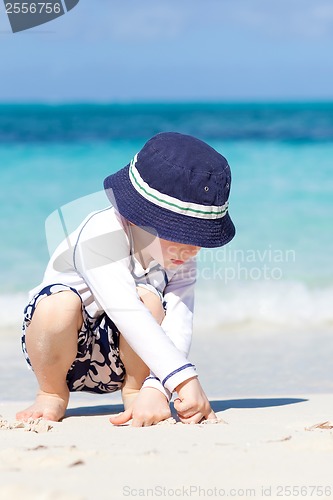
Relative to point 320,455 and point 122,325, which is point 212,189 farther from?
point 320,455

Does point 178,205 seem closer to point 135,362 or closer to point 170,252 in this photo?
point 170,252

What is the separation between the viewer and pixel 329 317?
408 centimetres

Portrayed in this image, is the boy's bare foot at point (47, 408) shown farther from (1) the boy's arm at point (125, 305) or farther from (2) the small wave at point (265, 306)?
(2) the small wave at point (265, 306)

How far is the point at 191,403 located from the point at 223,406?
0.45m

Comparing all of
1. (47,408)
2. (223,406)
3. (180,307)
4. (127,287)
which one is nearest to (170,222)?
(127,287)

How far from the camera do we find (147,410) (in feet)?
6.70

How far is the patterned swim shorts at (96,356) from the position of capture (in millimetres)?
2215

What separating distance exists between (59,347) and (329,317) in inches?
86.5

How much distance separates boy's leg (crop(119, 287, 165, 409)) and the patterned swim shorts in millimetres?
18

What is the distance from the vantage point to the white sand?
146 centimetres

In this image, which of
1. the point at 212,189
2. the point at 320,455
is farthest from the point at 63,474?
the point at 212,189
